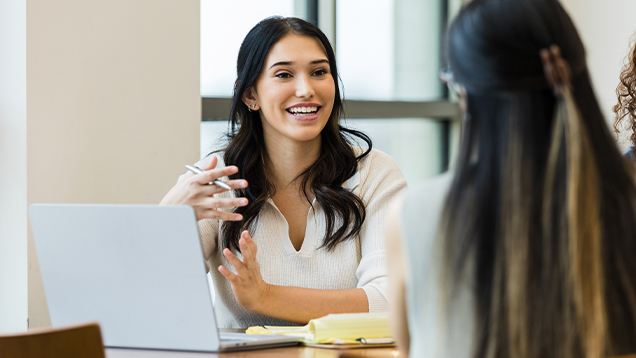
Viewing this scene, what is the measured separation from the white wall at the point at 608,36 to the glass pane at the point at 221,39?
6.02 ft

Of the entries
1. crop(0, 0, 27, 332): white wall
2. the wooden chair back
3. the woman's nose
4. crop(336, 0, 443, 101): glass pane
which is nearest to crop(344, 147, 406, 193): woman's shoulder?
the woman's nose

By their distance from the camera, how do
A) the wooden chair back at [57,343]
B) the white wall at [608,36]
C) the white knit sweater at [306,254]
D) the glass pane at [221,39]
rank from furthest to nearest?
the white wall at [608,36], the glass pane at [221,39], the white knit sweater at [306,254], the wooden chair back at [57,343]

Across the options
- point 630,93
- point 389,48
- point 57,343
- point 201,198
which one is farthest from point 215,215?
point 389,48

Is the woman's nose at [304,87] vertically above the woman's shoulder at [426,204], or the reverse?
the woman's nose at [304,87]

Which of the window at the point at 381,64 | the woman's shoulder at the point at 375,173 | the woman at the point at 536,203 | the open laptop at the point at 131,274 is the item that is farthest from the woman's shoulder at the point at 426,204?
the window at the point at 381,64

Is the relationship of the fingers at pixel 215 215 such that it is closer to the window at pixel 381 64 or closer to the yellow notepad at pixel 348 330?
the yellow notepad at pixel 348 330

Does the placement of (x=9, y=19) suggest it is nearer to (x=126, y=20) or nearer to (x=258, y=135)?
(x=126, y=20)

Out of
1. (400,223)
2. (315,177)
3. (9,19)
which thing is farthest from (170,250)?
(9,19)

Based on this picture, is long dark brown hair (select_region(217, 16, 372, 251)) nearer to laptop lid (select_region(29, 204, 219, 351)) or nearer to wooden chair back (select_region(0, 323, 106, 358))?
laptop lid (select_region(29, 204, 219, 351))

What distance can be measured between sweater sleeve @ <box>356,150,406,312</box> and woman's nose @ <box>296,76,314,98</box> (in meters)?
0.26

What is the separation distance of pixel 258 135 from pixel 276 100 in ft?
0.54

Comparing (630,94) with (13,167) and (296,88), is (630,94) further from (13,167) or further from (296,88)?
(13,167)

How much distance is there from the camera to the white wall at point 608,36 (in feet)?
11.8

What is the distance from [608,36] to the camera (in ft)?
12.1
